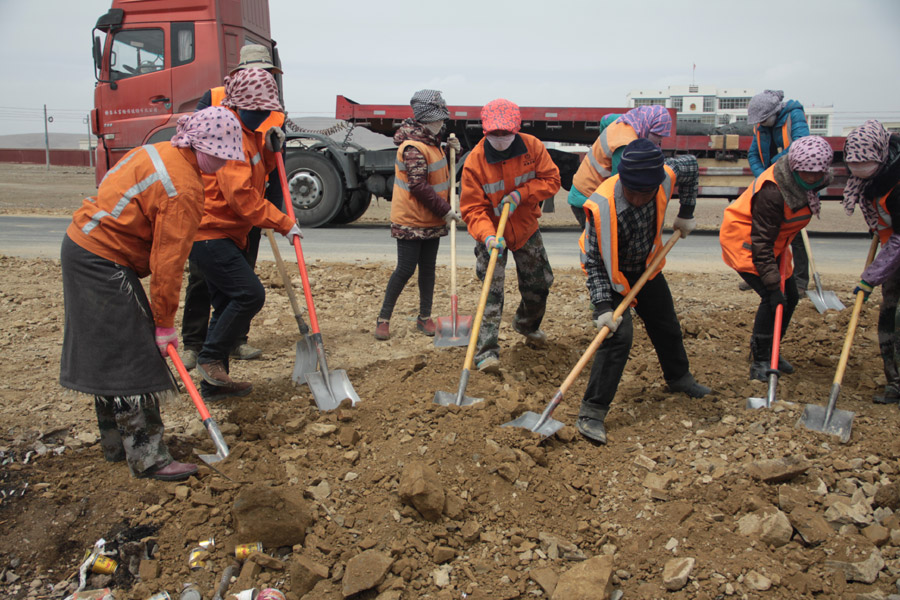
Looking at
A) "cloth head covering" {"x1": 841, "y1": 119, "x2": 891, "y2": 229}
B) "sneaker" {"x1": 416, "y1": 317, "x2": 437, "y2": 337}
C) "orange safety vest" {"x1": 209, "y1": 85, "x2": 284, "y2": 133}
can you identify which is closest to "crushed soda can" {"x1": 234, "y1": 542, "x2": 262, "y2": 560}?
"orange safety vest" {"x1": 209, "y1": 85, "x2": 284, "y2": 133}

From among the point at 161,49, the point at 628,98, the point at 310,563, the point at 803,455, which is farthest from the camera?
the point at 628,98

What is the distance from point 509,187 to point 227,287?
1805 mm

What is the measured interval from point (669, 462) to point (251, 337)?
131 inches

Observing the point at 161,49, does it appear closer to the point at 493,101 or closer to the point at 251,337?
the point at 251,337

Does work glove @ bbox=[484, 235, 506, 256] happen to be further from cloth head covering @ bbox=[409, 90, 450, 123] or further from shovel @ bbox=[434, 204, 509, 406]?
cloth head covering @ bbox=[409, 90, 450, 123]

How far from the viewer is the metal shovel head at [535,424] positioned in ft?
10.8

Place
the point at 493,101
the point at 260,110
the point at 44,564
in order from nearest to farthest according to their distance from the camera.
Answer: the point at 44,564 → the point at 260,110 → the point at 493,101

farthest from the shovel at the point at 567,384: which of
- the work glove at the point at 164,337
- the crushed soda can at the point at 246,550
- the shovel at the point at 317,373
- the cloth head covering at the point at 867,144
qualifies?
the work glove at the point at 164,337

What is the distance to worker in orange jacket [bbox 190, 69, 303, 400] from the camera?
143 inches

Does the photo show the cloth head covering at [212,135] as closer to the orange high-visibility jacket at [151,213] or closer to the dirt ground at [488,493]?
the orange high-visibility jacket at [151,213]

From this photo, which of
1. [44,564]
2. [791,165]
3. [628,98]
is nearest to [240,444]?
[44,564]

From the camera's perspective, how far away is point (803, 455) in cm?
301

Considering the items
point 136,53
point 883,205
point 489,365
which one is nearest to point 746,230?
point 883,205

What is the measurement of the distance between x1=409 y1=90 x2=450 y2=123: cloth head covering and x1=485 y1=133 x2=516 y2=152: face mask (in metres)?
0.75
